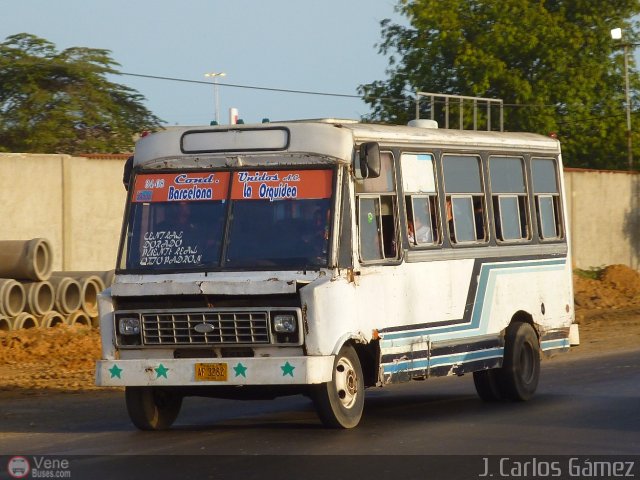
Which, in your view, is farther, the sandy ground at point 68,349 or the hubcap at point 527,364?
the sandy ground at point 68,349

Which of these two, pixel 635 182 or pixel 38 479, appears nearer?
pixel 38 479

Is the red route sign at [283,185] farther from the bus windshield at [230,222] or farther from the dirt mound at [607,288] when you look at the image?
the dirt mound at [607,288]

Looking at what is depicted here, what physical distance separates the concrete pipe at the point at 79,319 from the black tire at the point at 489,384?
967cm

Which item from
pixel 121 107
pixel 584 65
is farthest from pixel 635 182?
pixel 121 107

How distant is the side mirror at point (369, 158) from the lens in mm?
11086

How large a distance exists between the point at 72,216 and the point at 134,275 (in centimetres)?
1335

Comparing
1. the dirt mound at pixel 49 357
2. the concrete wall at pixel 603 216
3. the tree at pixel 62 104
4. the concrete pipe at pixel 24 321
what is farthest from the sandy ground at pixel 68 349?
the tree at pixel 62 104

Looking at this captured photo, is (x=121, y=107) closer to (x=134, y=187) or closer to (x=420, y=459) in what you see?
(x=134, y=187)

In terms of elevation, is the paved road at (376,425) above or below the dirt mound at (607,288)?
below

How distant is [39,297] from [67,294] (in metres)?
0.63

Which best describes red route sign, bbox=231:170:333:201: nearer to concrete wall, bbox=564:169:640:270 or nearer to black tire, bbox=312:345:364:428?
black tire, bbox=312:345:364:428

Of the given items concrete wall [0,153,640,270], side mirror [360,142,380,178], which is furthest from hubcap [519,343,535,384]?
concrete wall [0,153,640,270]

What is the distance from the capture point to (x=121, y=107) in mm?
39125

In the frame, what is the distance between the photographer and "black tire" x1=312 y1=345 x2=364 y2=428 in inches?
428
